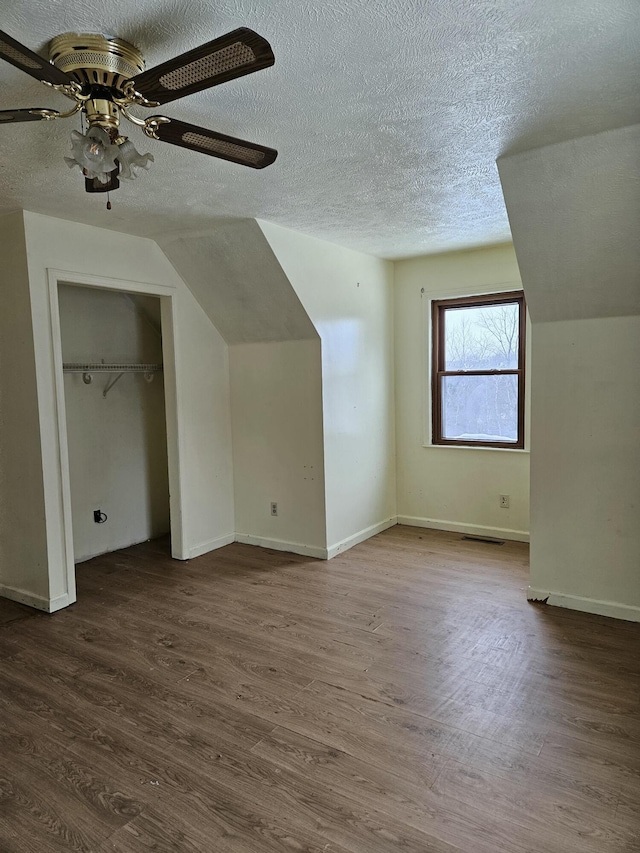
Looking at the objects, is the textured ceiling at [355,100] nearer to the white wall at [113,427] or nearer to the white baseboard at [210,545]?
the white wall at [113,427]

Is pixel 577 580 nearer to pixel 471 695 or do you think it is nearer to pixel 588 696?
pixel 588 696

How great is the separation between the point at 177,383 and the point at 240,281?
907mm

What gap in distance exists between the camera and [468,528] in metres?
4.84

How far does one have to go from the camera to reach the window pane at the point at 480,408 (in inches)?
182

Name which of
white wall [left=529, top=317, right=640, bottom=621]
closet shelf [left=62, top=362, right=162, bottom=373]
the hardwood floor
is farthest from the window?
closet shelf [left=62, top=362, right=162, bottom=373]

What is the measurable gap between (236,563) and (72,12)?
137 inches

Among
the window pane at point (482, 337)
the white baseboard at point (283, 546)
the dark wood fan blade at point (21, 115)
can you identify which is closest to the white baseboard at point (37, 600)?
the white baseboard at point (283, 546)

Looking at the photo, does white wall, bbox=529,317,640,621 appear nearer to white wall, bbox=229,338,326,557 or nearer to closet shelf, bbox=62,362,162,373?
white wall, bbox=229,338,326,557

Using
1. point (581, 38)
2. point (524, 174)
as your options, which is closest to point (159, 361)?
point (524, 174)

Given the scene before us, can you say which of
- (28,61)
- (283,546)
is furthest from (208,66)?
(283,546)

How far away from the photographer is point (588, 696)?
2.40 meters

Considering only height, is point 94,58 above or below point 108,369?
above

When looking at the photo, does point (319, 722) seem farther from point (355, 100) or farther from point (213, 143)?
point (355, 100)

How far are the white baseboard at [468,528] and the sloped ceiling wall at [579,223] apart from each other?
2.07 m
